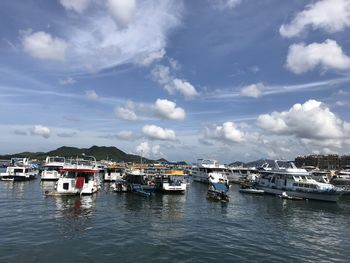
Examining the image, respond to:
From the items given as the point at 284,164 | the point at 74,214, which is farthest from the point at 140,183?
the point at 284,164

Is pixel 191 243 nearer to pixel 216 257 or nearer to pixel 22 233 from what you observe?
pixel 216 257

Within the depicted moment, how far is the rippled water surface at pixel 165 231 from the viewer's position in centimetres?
2845

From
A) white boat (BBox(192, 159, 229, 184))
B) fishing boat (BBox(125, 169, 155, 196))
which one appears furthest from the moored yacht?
fishing boat (BBox(125, 169, 155, 196))

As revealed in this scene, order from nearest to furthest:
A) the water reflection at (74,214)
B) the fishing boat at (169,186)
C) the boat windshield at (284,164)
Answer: the water reflection at (74,214) → the fishing boat at (169,186) → the boat windshield at (284,164)

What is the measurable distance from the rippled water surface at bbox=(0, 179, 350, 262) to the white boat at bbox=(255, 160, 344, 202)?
840 centimetres

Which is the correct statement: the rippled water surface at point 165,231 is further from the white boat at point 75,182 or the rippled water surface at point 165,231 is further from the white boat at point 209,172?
the white boat at point 209,172

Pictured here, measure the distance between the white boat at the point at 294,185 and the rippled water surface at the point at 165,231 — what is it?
840cm

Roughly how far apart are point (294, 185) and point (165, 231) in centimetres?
4462

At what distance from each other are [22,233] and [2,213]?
12.7 metres

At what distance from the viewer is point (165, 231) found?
119 feet

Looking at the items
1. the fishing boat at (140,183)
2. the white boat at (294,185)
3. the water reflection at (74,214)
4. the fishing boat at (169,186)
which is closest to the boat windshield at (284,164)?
the white boat at (294,185)

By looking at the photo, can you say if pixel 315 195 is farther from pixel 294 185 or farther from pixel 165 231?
pixel 165 231

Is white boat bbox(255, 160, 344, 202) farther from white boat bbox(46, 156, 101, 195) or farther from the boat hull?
white boat bbox(46, 156, 101, 195)

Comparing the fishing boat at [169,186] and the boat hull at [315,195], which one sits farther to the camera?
the fishing boat at [169,186]
